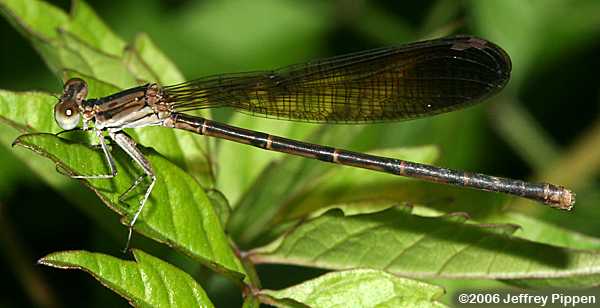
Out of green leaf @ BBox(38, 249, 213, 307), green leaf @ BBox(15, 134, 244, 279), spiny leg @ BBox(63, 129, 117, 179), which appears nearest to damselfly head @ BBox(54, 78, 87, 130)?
spiny leg @ BBox(63, 129, 117, 179)

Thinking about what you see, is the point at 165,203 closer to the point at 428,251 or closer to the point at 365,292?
the point at 365,292

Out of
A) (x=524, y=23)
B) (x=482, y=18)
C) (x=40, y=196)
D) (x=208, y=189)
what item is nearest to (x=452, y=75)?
(x=482, y=18)

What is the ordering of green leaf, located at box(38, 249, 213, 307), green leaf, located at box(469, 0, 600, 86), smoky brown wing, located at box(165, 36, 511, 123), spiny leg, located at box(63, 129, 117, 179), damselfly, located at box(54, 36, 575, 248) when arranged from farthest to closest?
green leaf, located at box(469, 0, 600, 86) < smoky brown wing, located at box(165, 36, 511, 123) < damselfly, located at box(54, 36, 575, 248) < spiny leg, located at box(63, 129, 117, 179) < green leaf, located at box(38, 249, 213, 307)

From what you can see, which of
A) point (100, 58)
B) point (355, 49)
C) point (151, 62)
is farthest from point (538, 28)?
point (100, 58)

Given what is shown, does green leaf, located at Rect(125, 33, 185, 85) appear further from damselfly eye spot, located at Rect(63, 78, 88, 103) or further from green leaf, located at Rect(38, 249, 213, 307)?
green leaf, located at Rect(38, 249, 213, 307)

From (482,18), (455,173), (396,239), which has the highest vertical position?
(482,18)

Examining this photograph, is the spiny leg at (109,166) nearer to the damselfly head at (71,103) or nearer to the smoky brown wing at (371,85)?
the damselfly head at (71,103)

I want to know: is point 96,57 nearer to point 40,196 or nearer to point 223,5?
point 40,196
